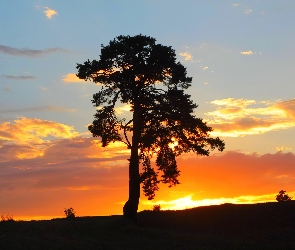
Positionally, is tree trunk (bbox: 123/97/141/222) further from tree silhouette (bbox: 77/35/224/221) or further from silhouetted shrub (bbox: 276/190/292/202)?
silhouetted shrub (bbox: 276/190/292/202)

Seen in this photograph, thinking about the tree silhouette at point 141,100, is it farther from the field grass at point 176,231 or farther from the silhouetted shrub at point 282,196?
the silhouetted shrub at point 282,196

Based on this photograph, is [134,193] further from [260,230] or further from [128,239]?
[260,230]

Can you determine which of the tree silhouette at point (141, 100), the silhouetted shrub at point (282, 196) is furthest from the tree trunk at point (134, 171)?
the silhouetted shrub at point (282, 196)

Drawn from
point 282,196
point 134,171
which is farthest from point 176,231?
point 282,196

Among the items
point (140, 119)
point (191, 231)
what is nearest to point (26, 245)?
point (191, 231)

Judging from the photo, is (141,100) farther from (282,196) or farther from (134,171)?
(282,196)

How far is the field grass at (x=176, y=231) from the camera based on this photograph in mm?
28547

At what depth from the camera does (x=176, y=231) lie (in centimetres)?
3450

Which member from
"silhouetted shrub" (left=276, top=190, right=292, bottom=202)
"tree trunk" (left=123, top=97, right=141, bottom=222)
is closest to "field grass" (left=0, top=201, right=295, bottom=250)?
"tree trunk" (left=123, top=97, right=141, bottom=222)

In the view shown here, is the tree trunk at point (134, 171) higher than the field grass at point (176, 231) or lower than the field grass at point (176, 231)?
higher

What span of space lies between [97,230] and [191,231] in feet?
21.5

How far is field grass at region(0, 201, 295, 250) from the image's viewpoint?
93.7 feet

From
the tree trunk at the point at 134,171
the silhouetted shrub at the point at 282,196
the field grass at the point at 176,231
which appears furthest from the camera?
the silhouetted shrub at the point at 282,196

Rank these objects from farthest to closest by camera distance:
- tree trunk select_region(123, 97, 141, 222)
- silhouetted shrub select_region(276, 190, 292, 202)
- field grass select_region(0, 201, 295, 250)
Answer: silhouetted shrub select_region(276, 190, 292, 202) < tree trunk select_region(123, 97, 141, 222) < field grass select_region(0, 201, 295, 250)
